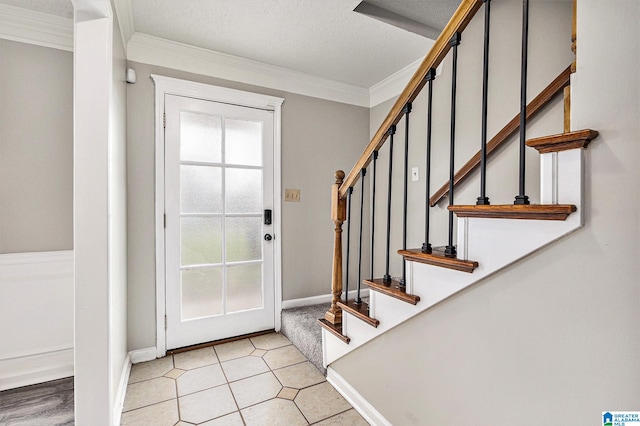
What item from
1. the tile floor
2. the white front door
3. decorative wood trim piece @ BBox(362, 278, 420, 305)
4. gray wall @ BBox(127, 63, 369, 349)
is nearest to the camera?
decorative wood trim piece @ BBox(362, 278, 420, 305)

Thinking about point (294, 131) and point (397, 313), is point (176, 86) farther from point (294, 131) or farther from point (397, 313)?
point (397, 313)

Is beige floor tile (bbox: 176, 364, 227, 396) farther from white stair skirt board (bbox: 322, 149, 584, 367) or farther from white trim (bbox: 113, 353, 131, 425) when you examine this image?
white stair skirt board (bbox: 322, 149, 584, 367)

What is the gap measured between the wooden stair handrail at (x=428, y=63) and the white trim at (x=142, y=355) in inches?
79.1

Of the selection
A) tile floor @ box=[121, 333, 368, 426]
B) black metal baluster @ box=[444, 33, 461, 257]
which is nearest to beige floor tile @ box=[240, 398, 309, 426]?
tile floor @ box=[121, 333, 368, 426]

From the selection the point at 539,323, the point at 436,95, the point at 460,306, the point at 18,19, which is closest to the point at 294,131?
the point at 436,95

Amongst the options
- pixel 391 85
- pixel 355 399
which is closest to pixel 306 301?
pixel 355 399

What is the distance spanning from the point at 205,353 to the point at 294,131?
2.07 metres

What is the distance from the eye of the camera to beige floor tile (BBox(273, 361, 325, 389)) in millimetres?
1996

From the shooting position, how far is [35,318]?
2.09 m

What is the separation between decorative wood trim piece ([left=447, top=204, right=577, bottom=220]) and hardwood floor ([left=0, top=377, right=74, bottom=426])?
228cm

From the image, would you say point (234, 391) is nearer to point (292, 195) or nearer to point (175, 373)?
point (175, 373)

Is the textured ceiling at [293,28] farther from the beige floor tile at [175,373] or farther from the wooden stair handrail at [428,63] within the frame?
the beige floor tile at [175,373]

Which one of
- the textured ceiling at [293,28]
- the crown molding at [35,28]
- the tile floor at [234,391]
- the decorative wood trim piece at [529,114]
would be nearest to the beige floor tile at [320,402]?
the tile floor at [234,391]

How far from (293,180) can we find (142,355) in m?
1.86
